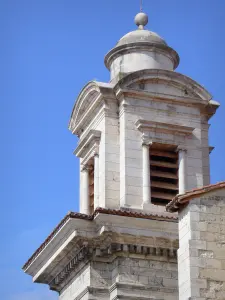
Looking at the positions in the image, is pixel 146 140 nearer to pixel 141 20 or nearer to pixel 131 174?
pixel 131 174

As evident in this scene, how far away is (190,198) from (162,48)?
34.3 feet

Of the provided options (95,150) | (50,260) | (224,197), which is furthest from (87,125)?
(224,197)

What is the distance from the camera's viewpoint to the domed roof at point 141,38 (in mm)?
31703

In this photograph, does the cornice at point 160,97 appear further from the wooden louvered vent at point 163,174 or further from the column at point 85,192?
the column at point 85,192

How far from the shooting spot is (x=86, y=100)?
30922mm

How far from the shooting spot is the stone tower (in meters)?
27.2

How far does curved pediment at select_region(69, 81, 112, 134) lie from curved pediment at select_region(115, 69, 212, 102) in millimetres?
484

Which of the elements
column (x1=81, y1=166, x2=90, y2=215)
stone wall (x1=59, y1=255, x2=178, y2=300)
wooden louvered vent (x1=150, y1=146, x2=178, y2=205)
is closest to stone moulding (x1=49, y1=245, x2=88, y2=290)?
stone wall (x1=59, y1=255, x2=178, y2=300)

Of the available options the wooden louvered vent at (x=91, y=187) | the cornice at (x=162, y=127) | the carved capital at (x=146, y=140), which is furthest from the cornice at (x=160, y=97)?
the wooden louvered vent at (x=91, y=187)

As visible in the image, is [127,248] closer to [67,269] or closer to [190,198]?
[67,269]

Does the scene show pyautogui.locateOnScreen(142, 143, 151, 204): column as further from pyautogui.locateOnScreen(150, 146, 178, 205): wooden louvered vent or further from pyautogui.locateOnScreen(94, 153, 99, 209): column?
pyautogui.locateOnScreen(94, 153, 99, 209): column

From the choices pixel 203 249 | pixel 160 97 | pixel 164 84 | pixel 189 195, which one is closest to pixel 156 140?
pixel 160 97

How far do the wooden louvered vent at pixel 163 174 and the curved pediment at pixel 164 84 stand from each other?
176cm

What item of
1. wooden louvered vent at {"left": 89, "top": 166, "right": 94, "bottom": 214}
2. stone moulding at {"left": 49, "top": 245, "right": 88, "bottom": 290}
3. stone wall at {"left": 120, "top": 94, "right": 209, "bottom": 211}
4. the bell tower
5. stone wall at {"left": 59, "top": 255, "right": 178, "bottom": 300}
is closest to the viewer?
stone wall at {"left": 59, "top": 255, "right": 178, "bottom": 300}
